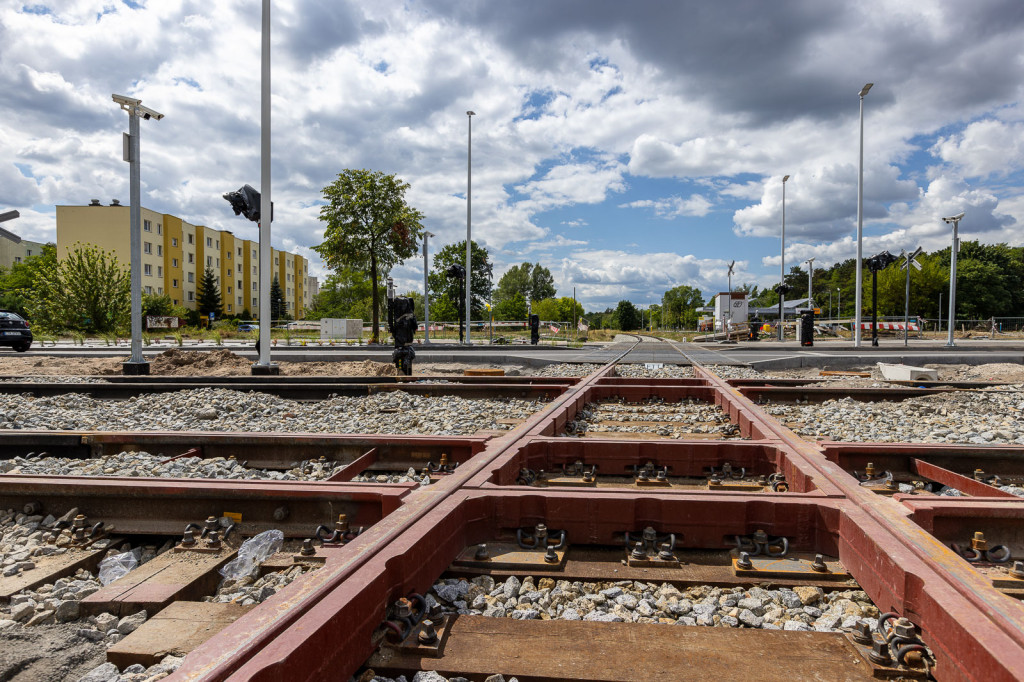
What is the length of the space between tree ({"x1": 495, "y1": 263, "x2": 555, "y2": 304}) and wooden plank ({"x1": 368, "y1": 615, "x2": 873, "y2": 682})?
105m

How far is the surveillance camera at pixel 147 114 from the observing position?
1291cm

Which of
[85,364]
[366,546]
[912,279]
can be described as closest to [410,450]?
[366,546]

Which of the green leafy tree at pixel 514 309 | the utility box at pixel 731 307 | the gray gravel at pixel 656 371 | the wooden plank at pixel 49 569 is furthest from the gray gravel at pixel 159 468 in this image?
the green leafy tree at pixel 514 309

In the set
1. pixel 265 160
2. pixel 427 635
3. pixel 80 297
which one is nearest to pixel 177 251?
pixel 80 297

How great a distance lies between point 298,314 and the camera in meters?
106

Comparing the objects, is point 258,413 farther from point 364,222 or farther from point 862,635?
point 364,222

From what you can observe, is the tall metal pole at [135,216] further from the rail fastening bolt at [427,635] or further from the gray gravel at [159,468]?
the rail fastening bolt at [427,635]

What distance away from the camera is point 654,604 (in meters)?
1.95

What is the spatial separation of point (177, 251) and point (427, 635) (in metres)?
82.1

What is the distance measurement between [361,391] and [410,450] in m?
4.40

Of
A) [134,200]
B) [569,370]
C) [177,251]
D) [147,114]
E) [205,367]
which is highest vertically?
[177,251]

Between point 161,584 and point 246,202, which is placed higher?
point 246,202

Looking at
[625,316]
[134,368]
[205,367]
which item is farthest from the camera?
[625,316]

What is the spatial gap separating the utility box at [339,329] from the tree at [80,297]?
32.1 feet
